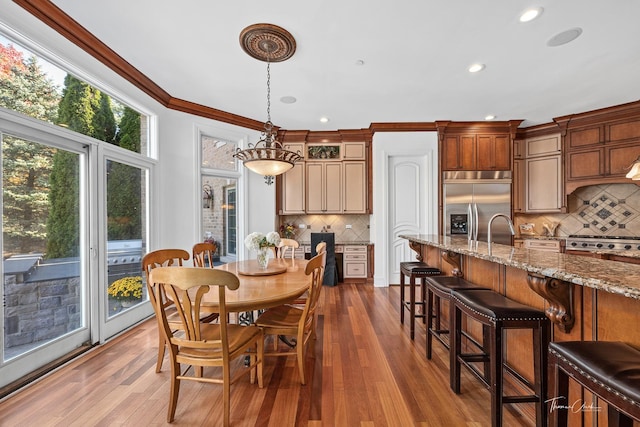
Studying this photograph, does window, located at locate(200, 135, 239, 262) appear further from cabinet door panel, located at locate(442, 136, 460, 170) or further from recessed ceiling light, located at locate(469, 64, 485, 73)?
cabinet door panel, located at locate(442, 136, 460, 170)

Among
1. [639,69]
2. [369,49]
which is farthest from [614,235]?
[369,49]

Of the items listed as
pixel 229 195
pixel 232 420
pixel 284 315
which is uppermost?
pixel 229 195

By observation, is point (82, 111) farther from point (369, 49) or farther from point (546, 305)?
point (546, 305)

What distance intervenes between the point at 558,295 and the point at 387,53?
99.3 inches

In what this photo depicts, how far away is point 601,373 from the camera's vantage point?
0.88 meters

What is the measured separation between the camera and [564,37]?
244cm

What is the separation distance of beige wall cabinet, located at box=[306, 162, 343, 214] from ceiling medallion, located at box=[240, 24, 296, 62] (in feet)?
8.40

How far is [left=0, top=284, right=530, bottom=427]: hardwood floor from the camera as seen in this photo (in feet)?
5.36

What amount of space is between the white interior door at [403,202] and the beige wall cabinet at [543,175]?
72.8 inches

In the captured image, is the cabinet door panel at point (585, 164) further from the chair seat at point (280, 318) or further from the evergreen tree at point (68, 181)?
the evergreen tree at point (68, 181)

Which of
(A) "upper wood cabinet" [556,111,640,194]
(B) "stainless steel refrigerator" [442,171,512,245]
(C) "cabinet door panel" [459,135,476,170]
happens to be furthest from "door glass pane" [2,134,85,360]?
(A) "upper wood cabinet" [556,111,640,194]

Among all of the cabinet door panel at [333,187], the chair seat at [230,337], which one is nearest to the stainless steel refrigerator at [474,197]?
the cabinet door panel at [333,187]

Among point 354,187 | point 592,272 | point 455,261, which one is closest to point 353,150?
point 354,187

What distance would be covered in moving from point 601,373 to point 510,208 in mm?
4535
